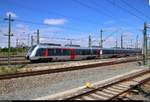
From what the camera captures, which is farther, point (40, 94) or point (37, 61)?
point (37, 61)

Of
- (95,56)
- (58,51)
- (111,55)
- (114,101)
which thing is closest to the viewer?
(114,101)

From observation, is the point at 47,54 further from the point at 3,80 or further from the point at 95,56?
the point at 3,80

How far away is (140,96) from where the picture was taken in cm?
1265

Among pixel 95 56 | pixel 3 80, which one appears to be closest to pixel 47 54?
pixel 95 56

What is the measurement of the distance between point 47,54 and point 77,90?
2480cm

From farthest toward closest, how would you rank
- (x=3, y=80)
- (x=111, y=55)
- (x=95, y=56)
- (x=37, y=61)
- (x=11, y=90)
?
1. (x=111, y=55)
2. (x=95, y=56)
3. (x=37, y=61)
4. (x=3, y=80)
5. (x=11, y=90)

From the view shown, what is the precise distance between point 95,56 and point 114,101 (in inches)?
1721

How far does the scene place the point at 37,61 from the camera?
125 feet

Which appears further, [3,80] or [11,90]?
[3,80]

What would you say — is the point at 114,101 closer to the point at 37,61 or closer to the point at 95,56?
the point at 37,61

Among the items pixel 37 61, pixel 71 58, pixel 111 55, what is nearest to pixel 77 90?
pixel 37 61

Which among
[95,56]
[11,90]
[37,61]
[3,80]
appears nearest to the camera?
[11,90]

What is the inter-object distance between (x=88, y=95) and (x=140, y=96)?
2.38 m

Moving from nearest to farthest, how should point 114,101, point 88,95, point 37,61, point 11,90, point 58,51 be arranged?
point 114,101 < point 88,95 < point 11,90 < point 37,61 < point 58,51
